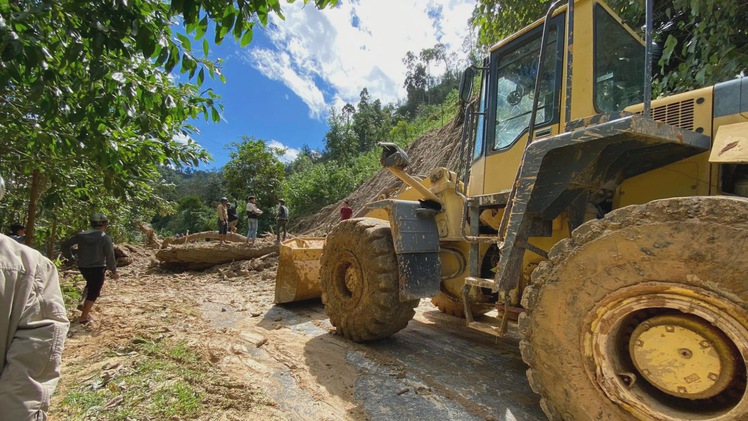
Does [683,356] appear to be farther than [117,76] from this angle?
No

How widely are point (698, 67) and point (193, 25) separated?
635 centimetres

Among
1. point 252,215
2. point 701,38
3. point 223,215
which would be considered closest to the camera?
point 701,38

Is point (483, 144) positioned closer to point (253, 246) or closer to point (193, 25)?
point (193, 25)

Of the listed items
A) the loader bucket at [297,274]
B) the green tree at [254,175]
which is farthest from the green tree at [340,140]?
the loader bucket at [297,274]

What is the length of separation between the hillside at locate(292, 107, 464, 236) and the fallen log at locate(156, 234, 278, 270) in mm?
5295

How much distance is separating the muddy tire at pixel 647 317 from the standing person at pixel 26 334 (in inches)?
88.2

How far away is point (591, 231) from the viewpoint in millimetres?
2094

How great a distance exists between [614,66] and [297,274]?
4738 millimetres

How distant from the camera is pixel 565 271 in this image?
2.17m

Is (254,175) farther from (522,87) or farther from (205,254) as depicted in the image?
(522,87)

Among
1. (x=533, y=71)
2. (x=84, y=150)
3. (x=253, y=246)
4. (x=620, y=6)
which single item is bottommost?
(x=253, y=246)

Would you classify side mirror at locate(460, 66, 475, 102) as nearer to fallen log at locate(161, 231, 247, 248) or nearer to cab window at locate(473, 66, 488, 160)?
cab window at locate(473, 66, 488, 160)

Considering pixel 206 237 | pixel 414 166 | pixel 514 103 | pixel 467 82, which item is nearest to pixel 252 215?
pixel 206 237

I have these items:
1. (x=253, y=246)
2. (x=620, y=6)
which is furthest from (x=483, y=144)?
(x=253, y=246)
